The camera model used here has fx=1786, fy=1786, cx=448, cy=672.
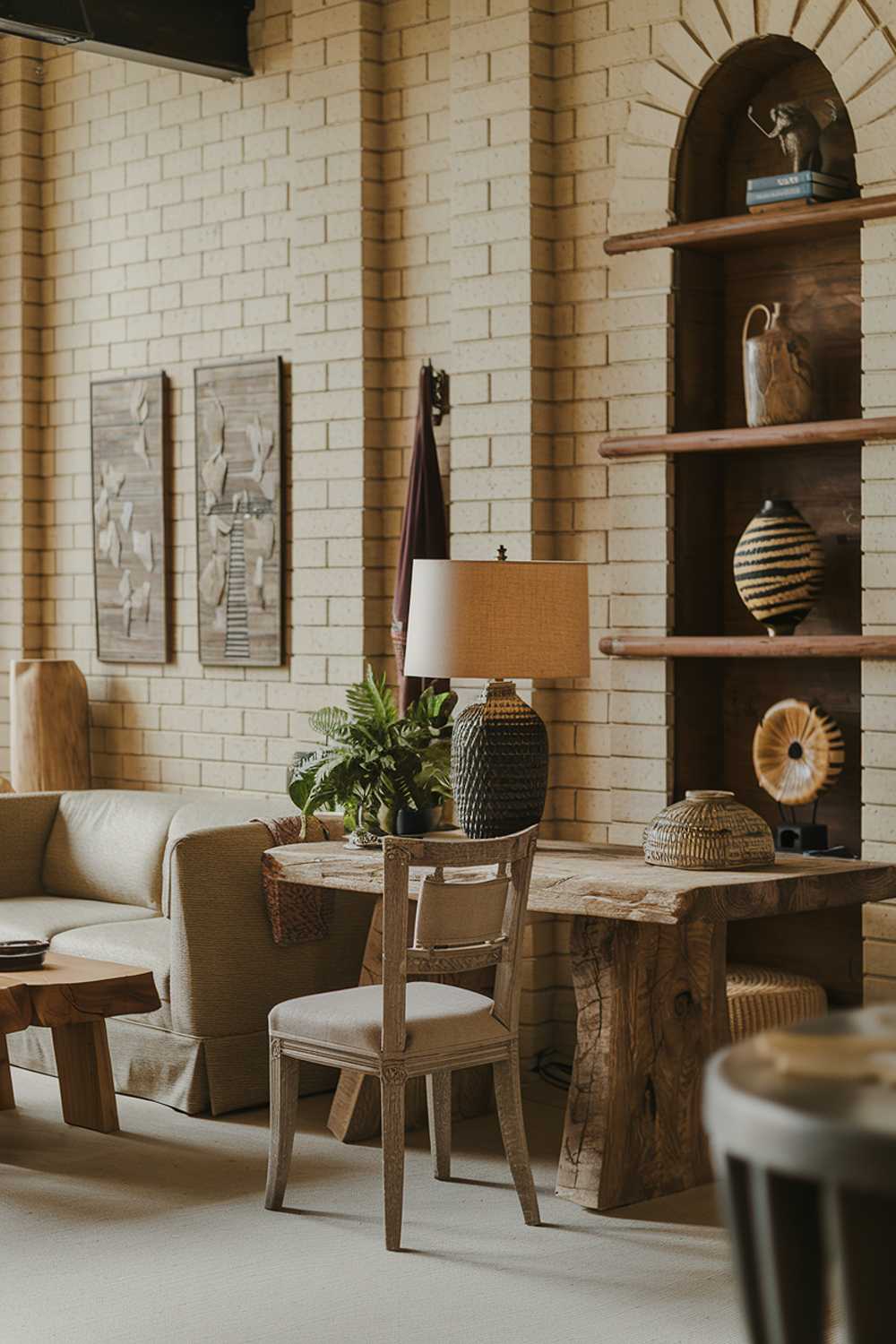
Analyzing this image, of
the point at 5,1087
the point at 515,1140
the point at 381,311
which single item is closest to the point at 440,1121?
the point at 515,1140

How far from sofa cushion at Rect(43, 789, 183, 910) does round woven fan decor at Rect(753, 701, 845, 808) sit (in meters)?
1.88

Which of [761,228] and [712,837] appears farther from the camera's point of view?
[761,228]

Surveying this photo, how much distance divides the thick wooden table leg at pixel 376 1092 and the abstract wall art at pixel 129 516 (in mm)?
2107

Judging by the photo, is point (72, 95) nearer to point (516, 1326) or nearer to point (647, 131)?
point (647, 131)

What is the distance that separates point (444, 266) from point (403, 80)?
1.99 ft

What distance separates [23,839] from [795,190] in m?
3.09

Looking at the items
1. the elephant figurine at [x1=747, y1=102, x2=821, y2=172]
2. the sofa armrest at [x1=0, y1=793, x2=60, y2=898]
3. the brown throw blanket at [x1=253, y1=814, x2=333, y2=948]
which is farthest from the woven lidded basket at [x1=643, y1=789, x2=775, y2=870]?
the sofa armrest at [x1=0, y1=793, x2=60, y2=898]

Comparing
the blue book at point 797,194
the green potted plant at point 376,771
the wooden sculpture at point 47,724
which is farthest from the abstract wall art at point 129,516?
the blue book at point 797,194

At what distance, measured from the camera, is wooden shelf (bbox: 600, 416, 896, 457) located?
4.30 meters

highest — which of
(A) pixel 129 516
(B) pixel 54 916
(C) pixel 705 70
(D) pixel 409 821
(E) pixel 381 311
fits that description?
(C) pixel 705 70

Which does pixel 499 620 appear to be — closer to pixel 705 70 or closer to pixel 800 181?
pixel 800 181

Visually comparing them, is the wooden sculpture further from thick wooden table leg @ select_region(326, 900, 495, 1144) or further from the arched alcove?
the arched alcove

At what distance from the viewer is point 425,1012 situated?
371 centimetres

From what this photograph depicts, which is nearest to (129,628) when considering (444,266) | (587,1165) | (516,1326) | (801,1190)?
(444,266)
